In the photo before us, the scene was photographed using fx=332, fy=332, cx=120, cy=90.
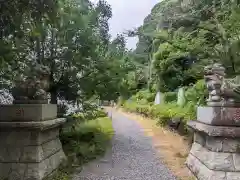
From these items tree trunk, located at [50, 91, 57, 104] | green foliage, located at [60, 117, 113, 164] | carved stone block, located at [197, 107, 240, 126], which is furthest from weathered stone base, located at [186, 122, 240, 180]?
tree trunk, located at [50, 91, 57, 104]

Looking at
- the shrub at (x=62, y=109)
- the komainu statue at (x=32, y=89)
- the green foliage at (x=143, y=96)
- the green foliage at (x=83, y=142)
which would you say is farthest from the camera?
the green foliage at (x=143, y=96)

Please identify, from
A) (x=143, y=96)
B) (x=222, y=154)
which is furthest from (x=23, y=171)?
(x=143, y=96)

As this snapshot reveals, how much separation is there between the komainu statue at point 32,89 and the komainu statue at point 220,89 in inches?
121

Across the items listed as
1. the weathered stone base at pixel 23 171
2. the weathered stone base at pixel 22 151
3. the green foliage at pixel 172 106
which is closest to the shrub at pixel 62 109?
the weathered stone base at pixel 22 151

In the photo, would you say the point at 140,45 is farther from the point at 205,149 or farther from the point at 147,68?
the point at 205,149

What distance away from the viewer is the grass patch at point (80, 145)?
748cm

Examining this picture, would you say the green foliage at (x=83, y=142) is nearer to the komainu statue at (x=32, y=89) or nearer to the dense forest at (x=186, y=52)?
the komainu statue at (x=32, y=89)

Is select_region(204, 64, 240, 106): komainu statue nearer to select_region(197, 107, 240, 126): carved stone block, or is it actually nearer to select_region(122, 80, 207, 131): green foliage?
select_region(197, 107, 240, 126): carved stone block

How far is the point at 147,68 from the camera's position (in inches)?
995

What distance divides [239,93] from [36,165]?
3.71 m

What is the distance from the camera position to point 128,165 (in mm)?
7781

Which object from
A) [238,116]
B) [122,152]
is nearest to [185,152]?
[122,152]

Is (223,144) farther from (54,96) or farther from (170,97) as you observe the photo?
(170,97)

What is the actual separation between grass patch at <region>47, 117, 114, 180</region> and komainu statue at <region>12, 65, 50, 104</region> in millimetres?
1612
